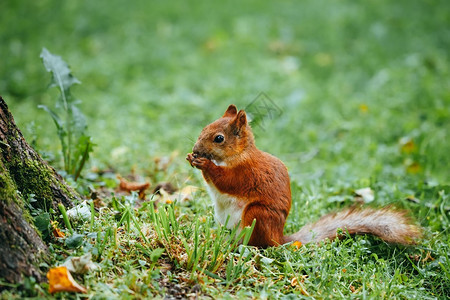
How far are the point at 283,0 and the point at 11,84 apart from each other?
5488mm

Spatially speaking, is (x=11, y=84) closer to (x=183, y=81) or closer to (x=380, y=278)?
(x=183, y=81)

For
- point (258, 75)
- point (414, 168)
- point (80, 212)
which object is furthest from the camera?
point (258, 75)

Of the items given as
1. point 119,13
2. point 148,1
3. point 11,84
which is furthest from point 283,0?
point 11,84

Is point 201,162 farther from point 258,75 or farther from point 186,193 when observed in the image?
point 258,75

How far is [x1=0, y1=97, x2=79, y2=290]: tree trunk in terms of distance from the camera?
1925 millimetres

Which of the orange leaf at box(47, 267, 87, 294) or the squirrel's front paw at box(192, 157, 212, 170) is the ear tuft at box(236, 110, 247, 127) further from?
the orange leaf at box(47, 267, 87, 294)

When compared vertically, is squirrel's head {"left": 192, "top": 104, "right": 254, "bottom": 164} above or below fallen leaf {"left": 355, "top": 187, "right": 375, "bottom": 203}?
above

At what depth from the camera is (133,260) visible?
2.25 m

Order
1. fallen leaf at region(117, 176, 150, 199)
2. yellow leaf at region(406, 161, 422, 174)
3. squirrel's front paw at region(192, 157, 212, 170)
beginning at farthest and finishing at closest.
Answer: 1. yellow leaf at region(406, 161, 422, 174)
2. fallen leaf at region(117, 176, 150, 199)
3. squirrel's front paw at region(192, 157, 212, 170)

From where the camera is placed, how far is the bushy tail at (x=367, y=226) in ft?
9.19

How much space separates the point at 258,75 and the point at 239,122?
4.07m

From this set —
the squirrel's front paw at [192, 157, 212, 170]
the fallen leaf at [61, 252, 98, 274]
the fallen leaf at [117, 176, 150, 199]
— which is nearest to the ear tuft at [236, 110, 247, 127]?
the squirrel's front paw at [192, 157, 212, 170]

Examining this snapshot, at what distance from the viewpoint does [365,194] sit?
11.8ft

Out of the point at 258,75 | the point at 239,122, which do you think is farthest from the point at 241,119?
the point at 258,75
